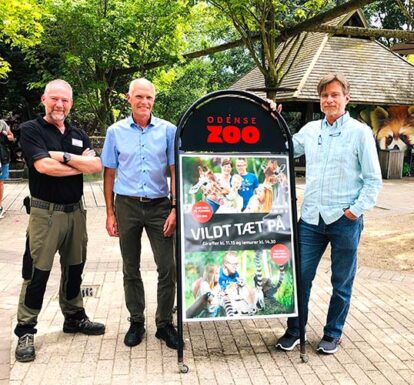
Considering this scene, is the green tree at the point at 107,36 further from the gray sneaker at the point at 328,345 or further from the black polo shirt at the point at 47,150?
the gray sneaker at the point at 328,345

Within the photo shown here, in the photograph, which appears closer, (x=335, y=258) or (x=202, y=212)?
(x=202, y=212)

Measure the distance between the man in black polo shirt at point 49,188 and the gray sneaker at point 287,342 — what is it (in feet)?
5.97

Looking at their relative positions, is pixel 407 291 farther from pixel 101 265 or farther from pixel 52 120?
pixel 52 120

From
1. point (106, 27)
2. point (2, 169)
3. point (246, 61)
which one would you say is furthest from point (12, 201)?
point (246, 61)

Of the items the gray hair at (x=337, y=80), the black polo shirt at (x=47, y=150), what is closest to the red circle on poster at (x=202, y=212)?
the black polo shirt at (x=47, y=150)

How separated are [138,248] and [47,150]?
1024mm

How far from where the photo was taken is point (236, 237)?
3.47m

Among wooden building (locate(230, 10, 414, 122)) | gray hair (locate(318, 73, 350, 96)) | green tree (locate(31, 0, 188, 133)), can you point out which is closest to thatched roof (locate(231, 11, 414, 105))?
wooden building (locate(230, 10, 414, 122))

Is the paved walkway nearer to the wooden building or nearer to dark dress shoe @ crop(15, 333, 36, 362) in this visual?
dark dress shoe @ crop(15, 333, 36, 362)

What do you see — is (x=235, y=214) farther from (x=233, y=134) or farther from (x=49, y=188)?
(x=49, y=188)

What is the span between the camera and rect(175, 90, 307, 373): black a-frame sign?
3.40 meters

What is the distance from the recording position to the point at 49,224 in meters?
3.52

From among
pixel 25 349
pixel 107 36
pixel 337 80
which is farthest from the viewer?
pixel 107 36

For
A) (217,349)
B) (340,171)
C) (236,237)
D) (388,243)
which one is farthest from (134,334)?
(388,243)
